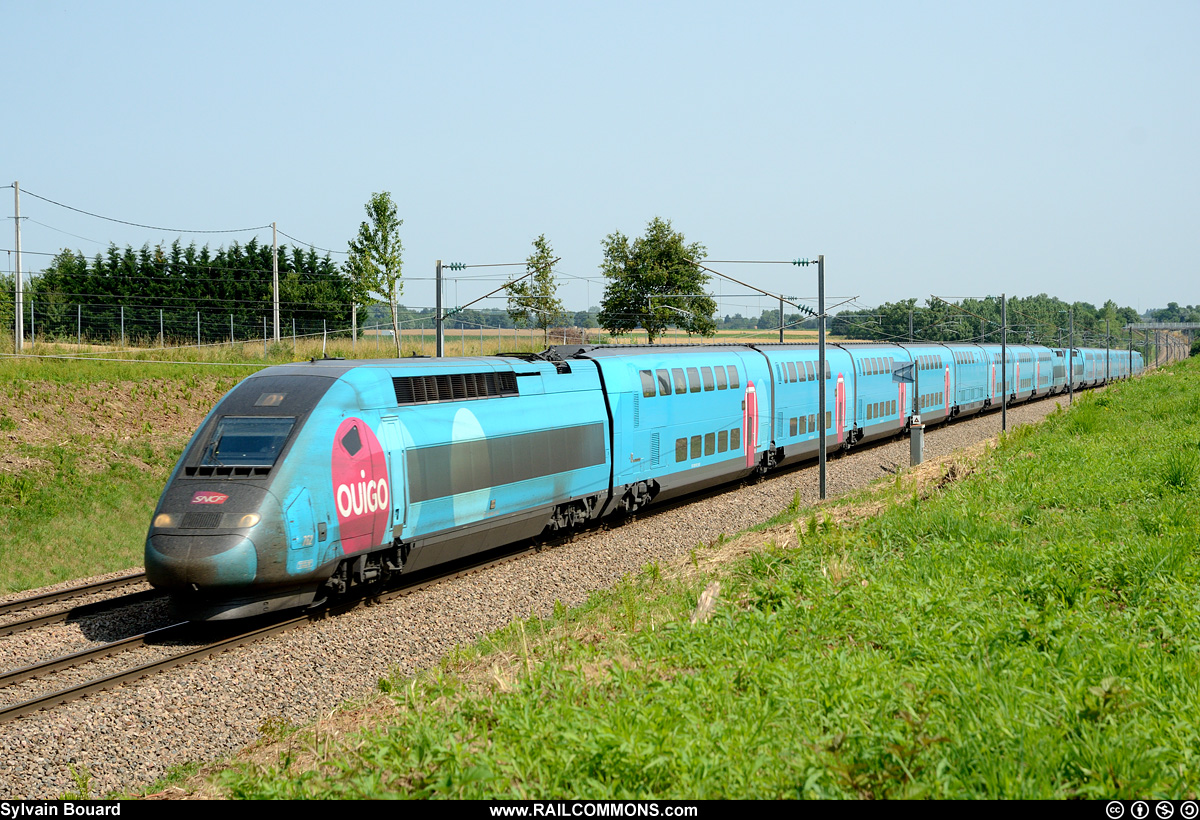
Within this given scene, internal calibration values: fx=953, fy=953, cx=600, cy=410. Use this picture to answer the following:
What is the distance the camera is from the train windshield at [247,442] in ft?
43.5

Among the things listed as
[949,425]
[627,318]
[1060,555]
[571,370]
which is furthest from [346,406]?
[627,318]

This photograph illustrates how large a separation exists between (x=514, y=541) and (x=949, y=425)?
34339 mm

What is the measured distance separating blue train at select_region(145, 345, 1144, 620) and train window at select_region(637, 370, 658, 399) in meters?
0.04

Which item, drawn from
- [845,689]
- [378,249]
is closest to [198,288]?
[378,249]

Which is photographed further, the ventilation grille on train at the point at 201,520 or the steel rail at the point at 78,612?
the steel rail at the point at 78,612

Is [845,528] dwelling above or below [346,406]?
below

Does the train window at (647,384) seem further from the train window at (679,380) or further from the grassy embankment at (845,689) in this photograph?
the grassy embankment at (845,689)

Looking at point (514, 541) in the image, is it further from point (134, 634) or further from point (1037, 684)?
point (1037, 684)

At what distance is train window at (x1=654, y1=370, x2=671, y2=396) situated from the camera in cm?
2255

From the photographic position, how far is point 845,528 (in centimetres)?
1639

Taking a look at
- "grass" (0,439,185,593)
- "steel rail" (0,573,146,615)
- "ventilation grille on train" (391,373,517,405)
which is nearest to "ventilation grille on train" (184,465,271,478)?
"ventilation grille on train" (391,373,517,405)

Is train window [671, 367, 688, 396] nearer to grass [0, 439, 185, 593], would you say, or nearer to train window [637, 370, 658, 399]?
train window [637, 370, 658, 399]

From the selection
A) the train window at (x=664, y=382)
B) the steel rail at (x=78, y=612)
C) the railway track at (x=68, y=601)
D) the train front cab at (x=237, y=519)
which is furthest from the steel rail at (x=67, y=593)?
the train window at (x=664, y=382)

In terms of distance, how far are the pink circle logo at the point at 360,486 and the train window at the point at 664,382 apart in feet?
31.1
